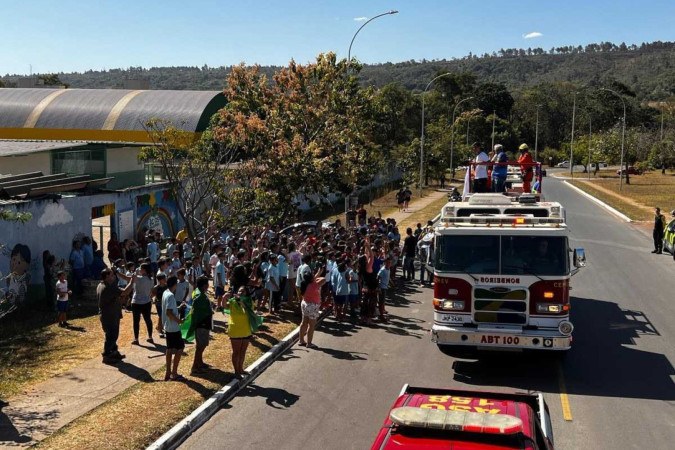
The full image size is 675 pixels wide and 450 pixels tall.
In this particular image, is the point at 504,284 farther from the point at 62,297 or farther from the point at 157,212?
the point at 157,212

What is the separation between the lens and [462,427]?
215 inches

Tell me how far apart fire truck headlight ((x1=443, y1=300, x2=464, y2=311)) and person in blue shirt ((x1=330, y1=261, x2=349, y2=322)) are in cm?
394

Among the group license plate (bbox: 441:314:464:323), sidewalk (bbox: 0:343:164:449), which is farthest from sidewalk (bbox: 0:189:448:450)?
license plate (bbox: 441:314:464:323)

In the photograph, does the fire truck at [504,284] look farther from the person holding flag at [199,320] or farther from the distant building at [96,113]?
the distant building at [96,113]

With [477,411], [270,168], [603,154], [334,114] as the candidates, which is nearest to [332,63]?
[334,114]

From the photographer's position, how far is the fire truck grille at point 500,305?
11852 mm

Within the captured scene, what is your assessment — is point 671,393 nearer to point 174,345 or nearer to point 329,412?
point 329,412

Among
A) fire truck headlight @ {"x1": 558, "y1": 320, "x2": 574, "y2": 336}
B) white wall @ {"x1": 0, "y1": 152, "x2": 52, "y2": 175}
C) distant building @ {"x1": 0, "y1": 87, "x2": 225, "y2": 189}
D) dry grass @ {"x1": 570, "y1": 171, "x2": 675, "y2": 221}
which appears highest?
distant building @ {"x1": 0, "y1": 87, "x2": 225, "y2": 189}

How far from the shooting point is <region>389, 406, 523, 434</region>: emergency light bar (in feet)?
17.9

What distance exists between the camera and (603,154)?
255 ft

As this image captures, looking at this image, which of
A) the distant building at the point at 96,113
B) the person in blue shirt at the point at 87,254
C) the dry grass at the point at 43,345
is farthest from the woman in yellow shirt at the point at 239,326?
the distant building at the point at 96,113

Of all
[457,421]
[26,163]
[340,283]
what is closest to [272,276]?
[340,283]

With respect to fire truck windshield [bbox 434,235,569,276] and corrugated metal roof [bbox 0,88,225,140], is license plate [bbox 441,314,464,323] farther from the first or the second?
corrugated metal roof [bbox 0,88,225,140]

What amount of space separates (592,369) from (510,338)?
80.6 inches
